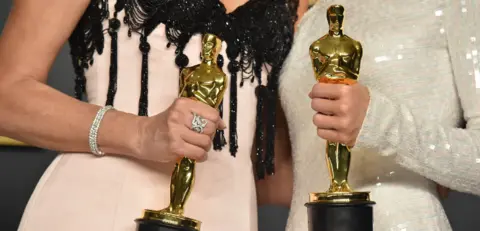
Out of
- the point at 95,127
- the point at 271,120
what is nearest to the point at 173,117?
the point at 95,127

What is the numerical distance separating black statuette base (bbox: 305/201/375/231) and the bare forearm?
0.24 metres

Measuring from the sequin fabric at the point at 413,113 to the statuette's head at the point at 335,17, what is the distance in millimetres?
88

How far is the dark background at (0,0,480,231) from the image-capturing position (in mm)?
1504

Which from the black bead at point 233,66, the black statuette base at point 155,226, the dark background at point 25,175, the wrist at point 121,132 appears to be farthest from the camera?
the dark background at point 25,175

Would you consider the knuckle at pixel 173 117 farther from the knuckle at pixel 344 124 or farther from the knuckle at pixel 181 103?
the knuckle at pixel 344 124

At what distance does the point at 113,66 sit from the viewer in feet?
3.22

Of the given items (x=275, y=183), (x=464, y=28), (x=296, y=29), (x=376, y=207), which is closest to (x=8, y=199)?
(x=275, y=183)

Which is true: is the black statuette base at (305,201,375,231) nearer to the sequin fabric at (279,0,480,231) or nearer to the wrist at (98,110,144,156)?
the sequin fabric at (279,0,480,231)

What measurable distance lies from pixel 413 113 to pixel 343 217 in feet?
0.67

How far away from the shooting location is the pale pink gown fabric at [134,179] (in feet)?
3.08

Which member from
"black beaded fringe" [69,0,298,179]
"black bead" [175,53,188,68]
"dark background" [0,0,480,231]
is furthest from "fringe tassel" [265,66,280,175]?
"dark background" [0,0,480,231]

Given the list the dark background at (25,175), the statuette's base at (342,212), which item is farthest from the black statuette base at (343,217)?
the dark background at (25,175)

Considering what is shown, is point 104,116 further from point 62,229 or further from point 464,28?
point 464,28

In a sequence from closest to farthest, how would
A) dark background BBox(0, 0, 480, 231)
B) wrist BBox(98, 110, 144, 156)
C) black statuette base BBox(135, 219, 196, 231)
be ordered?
black statuette base BBox(135, 219, 196, 231)
wrist BBox(98, 110, 144, 156)
dark background BBox(0, 0, 480, 231)
